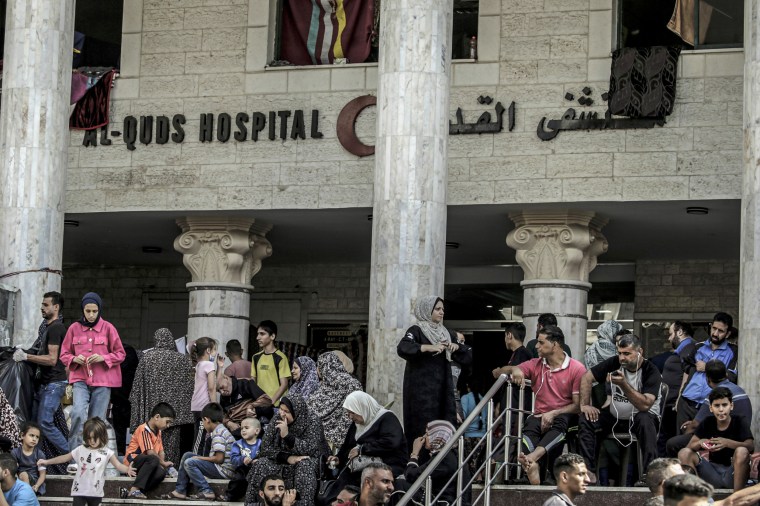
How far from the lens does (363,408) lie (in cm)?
1302

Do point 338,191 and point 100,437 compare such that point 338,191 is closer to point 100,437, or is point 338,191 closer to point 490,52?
point 490,52

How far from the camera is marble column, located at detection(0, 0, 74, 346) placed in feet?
53.4

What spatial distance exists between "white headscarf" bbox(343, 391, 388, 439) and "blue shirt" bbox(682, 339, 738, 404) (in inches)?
105

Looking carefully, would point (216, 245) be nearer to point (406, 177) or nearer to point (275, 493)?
point (406, 177)

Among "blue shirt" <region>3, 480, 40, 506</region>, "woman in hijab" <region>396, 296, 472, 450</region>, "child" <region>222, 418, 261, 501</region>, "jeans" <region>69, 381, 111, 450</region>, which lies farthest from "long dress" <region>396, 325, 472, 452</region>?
"blue shirt" <region>3, 480, 40, 506</region>

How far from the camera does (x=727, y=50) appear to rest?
706 inches

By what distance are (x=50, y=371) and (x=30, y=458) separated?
109 centimetres

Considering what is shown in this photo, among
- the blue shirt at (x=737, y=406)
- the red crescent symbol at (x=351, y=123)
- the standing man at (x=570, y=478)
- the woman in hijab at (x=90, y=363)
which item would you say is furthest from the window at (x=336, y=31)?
the standing man at (x=570, y=478)

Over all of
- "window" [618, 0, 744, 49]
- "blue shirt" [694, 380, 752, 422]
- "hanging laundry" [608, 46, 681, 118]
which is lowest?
"blue shirt" [694, 380, 752, 422]

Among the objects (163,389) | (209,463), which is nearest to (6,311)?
(163,389)

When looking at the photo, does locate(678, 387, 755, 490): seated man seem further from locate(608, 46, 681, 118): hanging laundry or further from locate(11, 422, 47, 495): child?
locate(608, 46, 681, 118): hanging laundry

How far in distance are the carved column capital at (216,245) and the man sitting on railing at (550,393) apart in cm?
709

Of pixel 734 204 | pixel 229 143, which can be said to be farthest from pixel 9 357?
pixel 734 204

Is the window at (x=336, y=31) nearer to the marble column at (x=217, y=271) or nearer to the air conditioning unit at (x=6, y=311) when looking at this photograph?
the marble column at (x=217, y=271)
